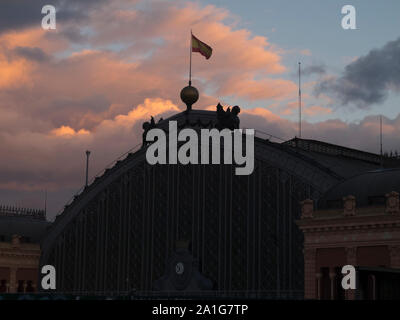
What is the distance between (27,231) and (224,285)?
38.4 meters

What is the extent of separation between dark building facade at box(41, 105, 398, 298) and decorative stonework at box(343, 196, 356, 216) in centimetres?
557

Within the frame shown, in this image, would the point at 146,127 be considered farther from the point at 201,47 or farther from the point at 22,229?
the point at 22,229

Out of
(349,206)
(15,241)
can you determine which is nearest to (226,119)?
(349,206)

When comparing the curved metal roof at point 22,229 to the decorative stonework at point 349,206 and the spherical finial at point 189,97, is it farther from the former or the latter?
the decorative stonework at point 349,206

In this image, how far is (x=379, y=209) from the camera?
6762 cm

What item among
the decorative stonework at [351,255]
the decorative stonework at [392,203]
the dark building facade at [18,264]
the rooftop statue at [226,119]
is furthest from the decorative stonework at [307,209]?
the dark building facade at [18,264]

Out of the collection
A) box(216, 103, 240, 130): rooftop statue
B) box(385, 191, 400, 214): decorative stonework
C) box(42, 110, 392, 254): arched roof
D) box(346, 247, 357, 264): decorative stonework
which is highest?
box(216, 103, 240, 130): rooftop statue

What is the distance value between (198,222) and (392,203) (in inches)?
975

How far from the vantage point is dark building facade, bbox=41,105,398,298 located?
254ft

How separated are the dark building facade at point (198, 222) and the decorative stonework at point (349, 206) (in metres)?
5.57

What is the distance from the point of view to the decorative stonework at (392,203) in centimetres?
6638

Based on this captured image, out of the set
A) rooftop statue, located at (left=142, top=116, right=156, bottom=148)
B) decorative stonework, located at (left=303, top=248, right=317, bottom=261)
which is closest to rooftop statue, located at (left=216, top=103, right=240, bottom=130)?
rooftop statue, located at (left=142, top=116, right=156, bottom=148)

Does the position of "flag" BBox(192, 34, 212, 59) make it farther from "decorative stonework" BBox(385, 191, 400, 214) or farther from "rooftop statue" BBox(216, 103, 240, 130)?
"decorative stonework" BBox(385, 191, 400, 214)
